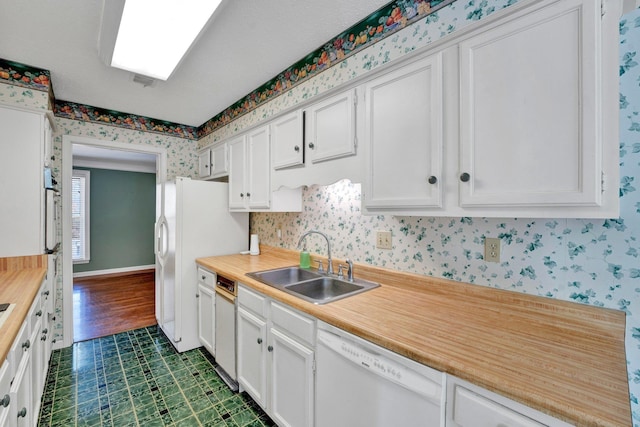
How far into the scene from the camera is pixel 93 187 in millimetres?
5539

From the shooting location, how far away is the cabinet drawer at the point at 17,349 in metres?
1.13

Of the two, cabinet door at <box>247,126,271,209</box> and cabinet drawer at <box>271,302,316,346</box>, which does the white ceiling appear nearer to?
cabinet door at <box>247,126,271,209</box>

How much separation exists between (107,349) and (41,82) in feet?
7.90

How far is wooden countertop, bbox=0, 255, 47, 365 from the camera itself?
1.11 m

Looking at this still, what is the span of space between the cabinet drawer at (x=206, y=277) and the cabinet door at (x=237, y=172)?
0.64 metres

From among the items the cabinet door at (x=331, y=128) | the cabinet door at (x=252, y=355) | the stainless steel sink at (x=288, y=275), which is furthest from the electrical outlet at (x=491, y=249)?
the cabinet door at (x=252, y=355)

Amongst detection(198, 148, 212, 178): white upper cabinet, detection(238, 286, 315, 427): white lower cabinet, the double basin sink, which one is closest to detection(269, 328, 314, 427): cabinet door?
detection(238, 286, 315, 427): white lower cabinet

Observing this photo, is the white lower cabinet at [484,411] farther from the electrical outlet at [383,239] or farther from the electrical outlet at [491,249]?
the electrical outlet at [383,239]

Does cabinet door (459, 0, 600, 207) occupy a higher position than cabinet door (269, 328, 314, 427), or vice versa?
cabinet door (459, 0, 600, 207)

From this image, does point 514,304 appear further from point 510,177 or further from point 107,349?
point 107,349

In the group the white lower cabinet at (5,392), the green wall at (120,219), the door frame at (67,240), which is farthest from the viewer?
the green wall at (120,219)

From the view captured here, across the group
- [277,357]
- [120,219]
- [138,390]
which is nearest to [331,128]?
[277,357]

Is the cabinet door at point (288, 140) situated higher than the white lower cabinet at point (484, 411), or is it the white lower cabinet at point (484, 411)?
the cabinet door at point (288, 140)

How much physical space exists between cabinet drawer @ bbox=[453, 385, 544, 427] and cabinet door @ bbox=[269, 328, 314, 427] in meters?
0.71
